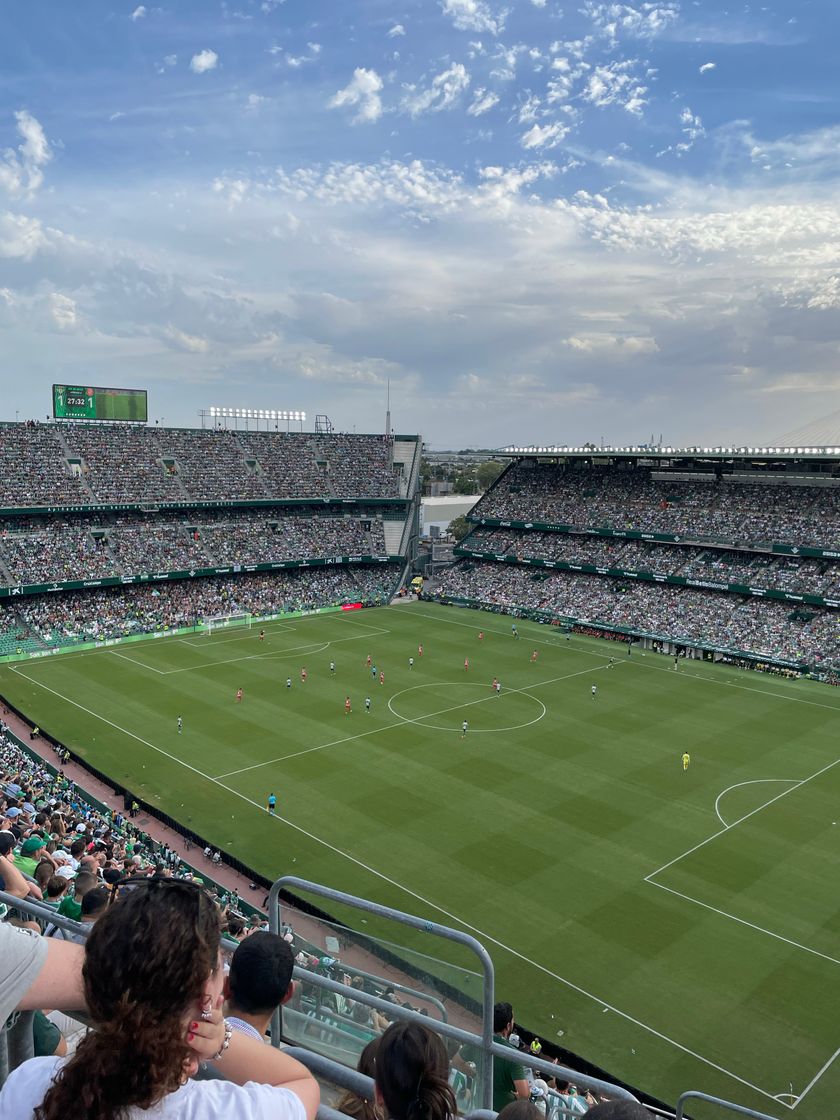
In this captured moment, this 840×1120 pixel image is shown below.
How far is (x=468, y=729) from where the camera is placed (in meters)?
41.9

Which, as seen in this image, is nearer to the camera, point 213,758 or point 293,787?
point 293,787

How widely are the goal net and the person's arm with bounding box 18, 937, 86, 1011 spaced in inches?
2382

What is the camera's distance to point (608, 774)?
119 feet

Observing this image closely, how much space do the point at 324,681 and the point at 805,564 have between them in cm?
3638

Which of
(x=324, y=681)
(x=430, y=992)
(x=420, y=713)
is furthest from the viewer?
(x=324, y=681)

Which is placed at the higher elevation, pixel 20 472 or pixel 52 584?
pixel 20 472

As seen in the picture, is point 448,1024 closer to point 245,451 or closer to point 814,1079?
point 814,1079

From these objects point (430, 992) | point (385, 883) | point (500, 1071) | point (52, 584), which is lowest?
point (385, 883)

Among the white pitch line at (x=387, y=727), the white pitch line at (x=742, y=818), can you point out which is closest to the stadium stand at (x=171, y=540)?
the white pitch line at (x=387, y=727)

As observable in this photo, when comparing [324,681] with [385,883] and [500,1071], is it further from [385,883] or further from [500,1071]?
[500,1071]

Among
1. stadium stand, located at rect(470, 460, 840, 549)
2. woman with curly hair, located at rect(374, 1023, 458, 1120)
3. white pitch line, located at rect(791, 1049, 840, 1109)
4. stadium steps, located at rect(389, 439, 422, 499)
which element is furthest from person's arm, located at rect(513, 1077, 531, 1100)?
stadium steps, located at rect(389, 439, 422, 499)

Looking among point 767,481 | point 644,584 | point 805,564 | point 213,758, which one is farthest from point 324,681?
point 767,481

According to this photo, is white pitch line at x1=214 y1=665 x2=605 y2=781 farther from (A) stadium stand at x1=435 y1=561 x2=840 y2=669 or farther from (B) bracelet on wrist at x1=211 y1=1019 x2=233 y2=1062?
(B) bracelet on wrist at x1=211 y1=1019 x2=233 y2=1062

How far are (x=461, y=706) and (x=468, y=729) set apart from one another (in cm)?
388
